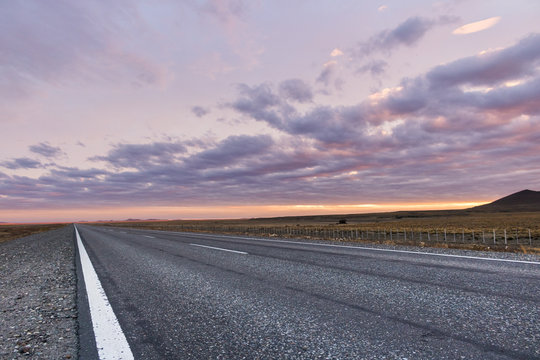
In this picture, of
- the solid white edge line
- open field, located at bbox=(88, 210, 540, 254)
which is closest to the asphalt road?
the solid white edge line

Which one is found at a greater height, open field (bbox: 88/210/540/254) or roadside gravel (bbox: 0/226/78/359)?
roadside gravel (bbox: 0/226/78/359)

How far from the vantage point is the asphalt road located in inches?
113

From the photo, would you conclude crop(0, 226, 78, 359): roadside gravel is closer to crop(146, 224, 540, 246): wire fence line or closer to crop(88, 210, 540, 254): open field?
crop(88, 210, 540, 254): open field

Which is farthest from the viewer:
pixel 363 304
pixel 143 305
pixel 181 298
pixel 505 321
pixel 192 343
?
pixel 181 298

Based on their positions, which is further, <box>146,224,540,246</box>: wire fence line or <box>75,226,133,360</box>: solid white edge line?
<box>146,224,540,246</box>: wire fence line

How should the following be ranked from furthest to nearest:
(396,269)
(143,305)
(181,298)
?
(396,269), (181,298), (143,305)

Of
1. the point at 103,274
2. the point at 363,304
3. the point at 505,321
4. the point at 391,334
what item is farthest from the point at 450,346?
the point at 103,274

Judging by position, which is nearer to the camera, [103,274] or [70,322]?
[70,322]

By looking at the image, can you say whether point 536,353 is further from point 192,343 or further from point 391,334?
point 192,343

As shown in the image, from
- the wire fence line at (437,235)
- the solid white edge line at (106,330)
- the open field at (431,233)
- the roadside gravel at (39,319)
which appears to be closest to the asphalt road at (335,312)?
the solid white edge line at (106,330)

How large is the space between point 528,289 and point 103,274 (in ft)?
29.0

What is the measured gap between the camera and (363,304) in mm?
4246

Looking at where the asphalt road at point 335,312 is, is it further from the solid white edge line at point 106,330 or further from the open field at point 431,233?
the open field at point 431,233

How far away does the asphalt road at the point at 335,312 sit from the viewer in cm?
288
